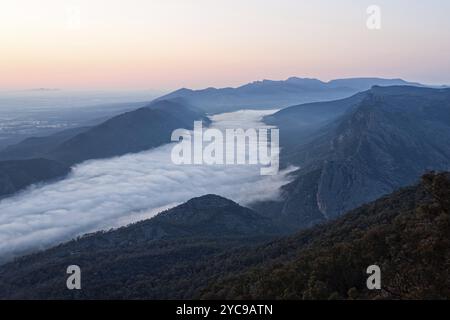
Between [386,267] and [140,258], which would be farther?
[140,258]

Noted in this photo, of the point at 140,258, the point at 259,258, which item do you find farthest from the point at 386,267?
the point at 140,258

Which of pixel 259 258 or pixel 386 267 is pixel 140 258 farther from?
pixel 386 267

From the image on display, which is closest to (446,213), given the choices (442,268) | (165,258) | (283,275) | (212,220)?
(442,268)

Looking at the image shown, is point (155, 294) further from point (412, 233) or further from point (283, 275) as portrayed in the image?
point (412, 233)

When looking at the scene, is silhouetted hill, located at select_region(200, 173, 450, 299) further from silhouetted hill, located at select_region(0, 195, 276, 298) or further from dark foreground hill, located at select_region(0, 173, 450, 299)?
silhouetted hill, located at select_region(0, 195, 276, 298)

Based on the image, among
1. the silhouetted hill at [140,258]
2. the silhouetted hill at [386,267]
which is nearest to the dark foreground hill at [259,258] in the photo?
the silhouetted hill at [386,267]

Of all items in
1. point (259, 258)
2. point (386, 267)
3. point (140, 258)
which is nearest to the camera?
point (386, 267)
